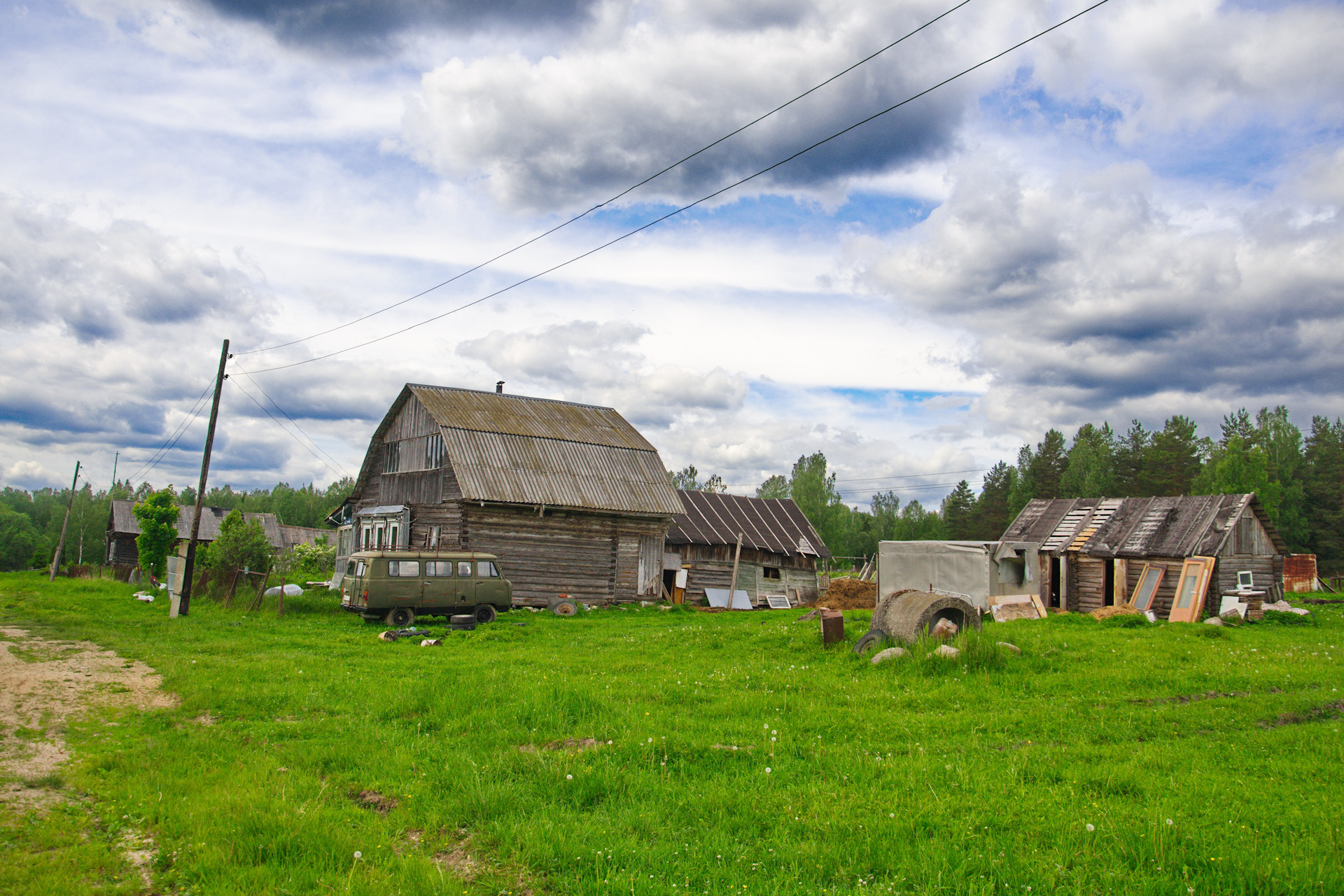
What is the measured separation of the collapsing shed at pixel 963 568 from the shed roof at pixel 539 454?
8805 mm


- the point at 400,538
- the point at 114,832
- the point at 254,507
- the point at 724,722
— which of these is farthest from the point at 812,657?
the point at 254,507

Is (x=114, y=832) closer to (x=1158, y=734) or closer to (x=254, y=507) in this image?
(x=1158, y=734)

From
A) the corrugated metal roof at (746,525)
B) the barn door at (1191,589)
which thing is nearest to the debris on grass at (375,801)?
the barn door at (1191,589)

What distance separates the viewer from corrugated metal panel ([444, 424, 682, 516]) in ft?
90.8

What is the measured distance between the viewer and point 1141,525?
88.5 ft

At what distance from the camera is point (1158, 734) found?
29.0ft

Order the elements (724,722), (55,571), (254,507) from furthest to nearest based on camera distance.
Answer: (254,507)
(55,571)
(724,722)

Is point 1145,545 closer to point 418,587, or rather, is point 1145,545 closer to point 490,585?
point 490,585

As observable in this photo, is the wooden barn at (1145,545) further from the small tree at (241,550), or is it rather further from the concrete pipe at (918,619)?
the small tree at (241,550)

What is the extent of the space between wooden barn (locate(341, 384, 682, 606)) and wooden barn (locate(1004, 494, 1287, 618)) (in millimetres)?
14043

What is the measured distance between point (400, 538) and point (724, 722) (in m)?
23.3

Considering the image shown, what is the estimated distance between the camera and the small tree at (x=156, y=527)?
3509cm

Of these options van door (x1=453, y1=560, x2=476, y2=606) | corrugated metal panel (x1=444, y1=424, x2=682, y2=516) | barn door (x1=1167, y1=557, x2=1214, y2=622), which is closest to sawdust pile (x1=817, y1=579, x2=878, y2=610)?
corrugated metal panel (x1=444, y1=424, x2=682, y2=516)

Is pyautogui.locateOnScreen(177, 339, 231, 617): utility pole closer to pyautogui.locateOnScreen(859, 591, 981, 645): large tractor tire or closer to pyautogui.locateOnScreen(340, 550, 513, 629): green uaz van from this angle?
pyautogui.locateOnScreen(340, 550, 513, 629): green uaz van
